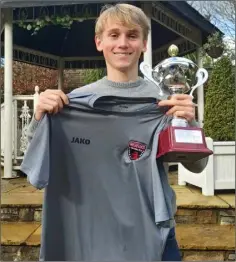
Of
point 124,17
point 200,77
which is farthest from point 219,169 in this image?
point 124,17

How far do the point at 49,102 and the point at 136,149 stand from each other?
0.22 meters

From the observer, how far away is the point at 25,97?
7.52 ft

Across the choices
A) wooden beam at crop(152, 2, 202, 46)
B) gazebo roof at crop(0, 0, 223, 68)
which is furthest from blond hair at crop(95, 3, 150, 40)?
wooden beam at crop(152, 2, 202, 46)

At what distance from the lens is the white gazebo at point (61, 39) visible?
1791 millimetres

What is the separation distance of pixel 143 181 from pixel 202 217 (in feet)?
3.60

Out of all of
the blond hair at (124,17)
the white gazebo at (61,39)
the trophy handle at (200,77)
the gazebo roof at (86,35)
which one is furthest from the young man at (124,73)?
the gazebo roof at (86,35)

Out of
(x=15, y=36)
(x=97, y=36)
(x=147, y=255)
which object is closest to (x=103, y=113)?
(x=97, y=36)

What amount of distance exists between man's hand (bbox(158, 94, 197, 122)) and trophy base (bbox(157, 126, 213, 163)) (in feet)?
0.09

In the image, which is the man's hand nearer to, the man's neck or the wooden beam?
the man's neck

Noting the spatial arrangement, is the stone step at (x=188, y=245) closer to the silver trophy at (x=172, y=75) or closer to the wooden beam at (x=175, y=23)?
the silver trophy at (x=172, y=75)

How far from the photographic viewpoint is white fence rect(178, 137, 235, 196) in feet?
6.46

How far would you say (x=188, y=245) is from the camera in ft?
5.13

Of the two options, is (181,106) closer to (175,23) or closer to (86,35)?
(175,23)

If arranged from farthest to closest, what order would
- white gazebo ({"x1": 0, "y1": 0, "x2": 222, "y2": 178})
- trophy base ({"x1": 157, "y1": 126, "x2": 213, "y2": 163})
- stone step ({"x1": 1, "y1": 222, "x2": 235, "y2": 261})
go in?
1. white gazebo ({"x1": 0, "y1": 0, "x2": 222, "y2": 178})
2. stone step ({"x1": 1, "y1": 222, "x2": 235, "y2": 261})
3. trophy base ({"x1": 157, "y1": 126, "x2": 213, "y2": 163})
